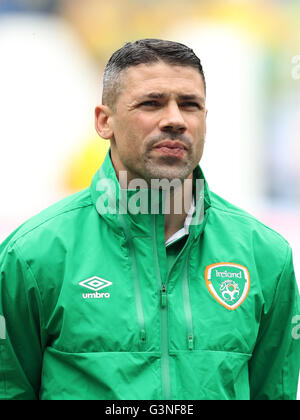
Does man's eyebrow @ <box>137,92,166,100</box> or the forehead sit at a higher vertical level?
the forehead

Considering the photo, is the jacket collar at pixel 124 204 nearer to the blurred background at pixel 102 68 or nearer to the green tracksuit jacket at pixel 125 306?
the green tracksuit jacket at pixel 125 306

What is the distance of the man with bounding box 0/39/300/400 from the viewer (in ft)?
7.07

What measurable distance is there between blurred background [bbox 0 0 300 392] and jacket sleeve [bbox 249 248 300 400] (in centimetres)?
277

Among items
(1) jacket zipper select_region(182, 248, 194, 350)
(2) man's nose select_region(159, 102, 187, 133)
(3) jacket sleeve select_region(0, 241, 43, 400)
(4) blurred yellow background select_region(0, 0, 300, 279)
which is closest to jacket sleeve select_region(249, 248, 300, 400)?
(1) jacket zipper select_region(182, 248, 194, 350)

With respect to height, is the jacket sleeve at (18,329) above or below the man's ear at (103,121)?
below

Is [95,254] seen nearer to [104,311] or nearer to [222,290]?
[104,311]

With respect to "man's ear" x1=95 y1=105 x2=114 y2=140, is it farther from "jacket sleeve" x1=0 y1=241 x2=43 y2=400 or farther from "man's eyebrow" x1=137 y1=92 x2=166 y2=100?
"jacket sleeve" x1=0 y1=241 x2=43 y2=400

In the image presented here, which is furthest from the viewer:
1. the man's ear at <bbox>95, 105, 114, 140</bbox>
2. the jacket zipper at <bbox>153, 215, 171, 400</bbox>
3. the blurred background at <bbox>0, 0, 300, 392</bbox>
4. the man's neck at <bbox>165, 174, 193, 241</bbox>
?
the blurred background at <bbox>0, 0, 300, 392</bbox>

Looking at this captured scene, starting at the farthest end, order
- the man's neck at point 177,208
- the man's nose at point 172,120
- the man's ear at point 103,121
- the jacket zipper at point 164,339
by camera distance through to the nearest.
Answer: the man's ear at point 103,121
the man's neck at point 177,208
the man's nose at point 172,120
the jacket zipper at point 164,339

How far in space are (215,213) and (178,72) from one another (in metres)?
0.47

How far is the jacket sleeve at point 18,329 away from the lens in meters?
2.21

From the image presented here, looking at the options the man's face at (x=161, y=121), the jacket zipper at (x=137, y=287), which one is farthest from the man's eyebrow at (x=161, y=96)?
the jacket zipper at (x=137, y=287)

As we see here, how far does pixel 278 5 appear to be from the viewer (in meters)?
5.36

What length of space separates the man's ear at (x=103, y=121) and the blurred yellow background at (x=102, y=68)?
267 cm
